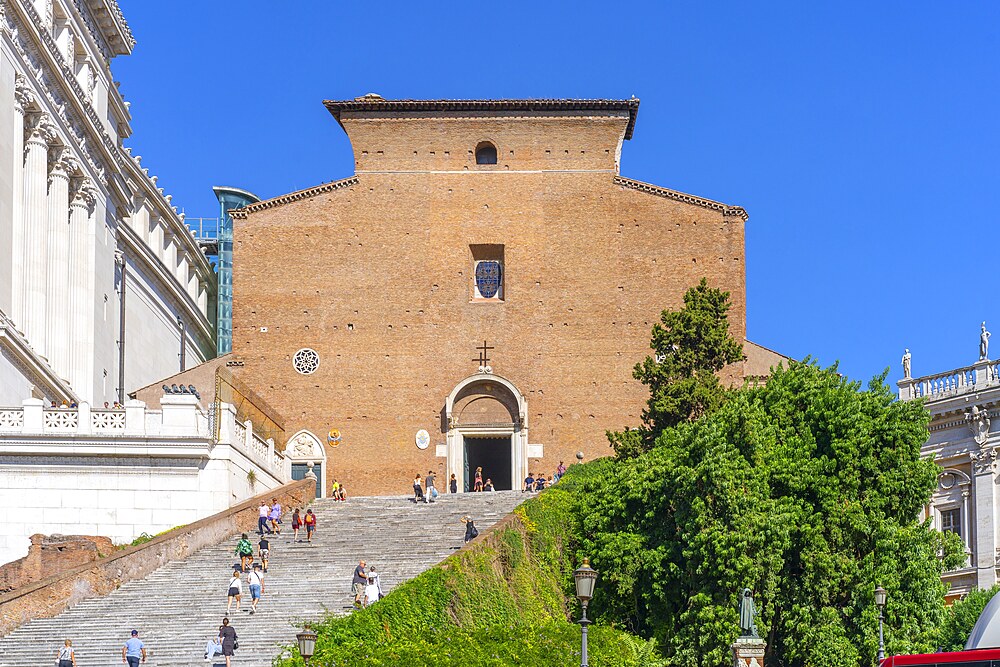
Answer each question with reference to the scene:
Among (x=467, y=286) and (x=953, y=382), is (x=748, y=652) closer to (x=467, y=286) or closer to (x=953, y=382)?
(x=953, y=382)

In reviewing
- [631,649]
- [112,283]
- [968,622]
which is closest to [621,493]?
[631,649]

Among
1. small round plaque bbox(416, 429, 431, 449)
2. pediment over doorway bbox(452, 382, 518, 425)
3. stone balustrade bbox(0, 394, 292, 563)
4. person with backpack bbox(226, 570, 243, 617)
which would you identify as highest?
pediment over doorway bbox(452, 382, 518, 425)

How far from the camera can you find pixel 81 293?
57.4 metres

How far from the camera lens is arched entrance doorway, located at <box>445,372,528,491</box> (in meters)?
57.2

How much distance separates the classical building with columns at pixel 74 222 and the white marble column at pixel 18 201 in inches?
1.5

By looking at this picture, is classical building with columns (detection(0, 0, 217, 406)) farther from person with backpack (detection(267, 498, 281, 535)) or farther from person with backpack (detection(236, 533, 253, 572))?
person with backpack (detection(236, 533, 253, 572))

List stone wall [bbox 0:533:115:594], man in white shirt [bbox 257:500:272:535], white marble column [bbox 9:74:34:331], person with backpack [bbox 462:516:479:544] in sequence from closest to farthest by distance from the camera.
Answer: stone wall [bbox 0:533:115:594], person with backpack [bbox 462:516:479:544], man in white shirt [bbox 257:500:272:535], white marble column [bbox 9:74:34:331]

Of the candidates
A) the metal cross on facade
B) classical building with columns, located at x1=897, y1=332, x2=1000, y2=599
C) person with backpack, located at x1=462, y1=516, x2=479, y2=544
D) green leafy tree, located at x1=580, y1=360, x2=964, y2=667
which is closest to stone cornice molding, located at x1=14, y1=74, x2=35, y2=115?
the metal cross on facade

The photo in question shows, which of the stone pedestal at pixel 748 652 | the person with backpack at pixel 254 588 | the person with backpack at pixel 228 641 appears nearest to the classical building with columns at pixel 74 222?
the person with backpack at pixel 254 588

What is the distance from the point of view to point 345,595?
38.1 meters

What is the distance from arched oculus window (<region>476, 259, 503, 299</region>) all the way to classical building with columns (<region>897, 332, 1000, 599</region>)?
13.0 metres

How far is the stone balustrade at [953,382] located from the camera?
164 ft

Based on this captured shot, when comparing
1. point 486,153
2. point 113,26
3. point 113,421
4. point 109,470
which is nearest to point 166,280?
point 113,26

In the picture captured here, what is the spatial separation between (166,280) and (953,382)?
2939 cm
